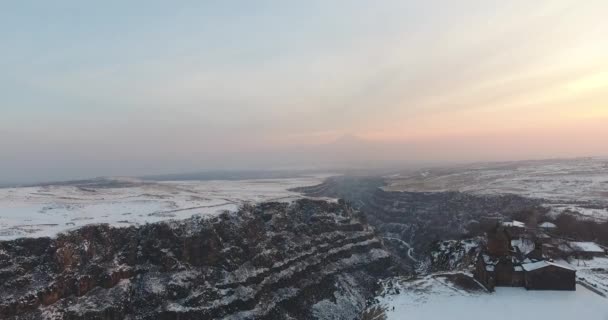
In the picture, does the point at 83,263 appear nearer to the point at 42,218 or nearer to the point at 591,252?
the point at 42,218

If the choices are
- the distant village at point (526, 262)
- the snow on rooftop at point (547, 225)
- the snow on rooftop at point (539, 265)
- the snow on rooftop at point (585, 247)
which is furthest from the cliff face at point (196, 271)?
the snow on rooftop at point (585, 247)

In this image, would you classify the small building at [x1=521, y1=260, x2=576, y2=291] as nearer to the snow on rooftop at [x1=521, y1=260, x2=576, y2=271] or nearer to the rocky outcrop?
the snow on rooftop at [x1=521, y1=260, x2=576, y2=271]

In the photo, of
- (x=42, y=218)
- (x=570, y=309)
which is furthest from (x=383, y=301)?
(x=42, y=218)

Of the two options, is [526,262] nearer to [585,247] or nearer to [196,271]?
[585,247]

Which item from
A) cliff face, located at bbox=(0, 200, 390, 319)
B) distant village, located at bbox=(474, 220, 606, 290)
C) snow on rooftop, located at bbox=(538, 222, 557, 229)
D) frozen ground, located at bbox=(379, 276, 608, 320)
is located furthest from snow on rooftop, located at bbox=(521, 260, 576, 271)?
snow on rooftop, located at bbox=(538, 222, 557, 229)

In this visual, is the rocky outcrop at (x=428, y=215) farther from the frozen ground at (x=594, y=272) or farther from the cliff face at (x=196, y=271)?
the frozen ground at (x=594, y=272)
